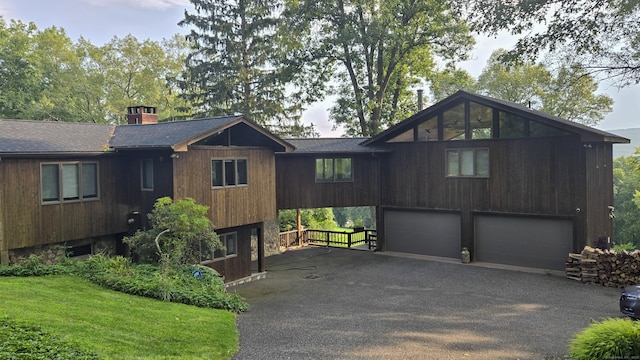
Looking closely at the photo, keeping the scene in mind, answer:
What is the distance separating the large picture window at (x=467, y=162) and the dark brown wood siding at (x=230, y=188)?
8002 mm

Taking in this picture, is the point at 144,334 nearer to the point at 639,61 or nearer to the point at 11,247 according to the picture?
the point at 11,247

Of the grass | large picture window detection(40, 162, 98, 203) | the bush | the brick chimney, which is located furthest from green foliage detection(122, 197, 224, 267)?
the bush

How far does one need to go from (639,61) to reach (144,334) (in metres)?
16.3

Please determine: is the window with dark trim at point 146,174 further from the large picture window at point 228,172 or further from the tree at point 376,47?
the tree at point 376,47

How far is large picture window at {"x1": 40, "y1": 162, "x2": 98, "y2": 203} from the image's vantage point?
13.6 meters

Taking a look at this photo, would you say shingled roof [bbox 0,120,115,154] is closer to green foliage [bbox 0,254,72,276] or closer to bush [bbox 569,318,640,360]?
green foliage [bbox 0,254,72,276]

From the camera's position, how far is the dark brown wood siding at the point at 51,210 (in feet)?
41.6

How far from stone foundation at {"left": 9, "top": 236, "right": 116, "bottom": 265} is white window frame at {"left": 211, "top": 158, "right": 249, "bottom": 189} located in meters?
4.30

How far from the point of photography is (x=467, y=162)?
19.5 metres

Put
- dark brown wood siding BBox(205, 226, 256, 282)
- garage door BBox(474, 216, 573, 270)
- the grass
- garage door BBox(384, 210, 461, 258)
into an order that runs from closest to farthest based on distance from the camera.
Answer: the grass < dark brown wood siding BBox(205, 226, 256, 282) < garage door BBox(474, 216, 573, 270) < garage door BBox(384, 210, 461, 258)

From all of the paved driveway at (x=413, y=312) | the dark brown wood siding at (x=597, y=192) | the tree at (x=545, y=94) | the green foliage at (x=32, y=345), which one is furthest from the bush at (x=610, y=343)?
the tree at (x=545, y=94)

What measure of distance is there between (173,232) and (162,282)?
6.59ft

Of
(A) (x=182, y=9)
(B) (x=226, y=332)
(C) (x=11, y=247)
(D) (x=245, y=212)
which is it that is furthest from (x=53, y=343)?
(A) (x=182, y=9)

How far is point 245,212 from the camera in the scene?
1670 centimetres
